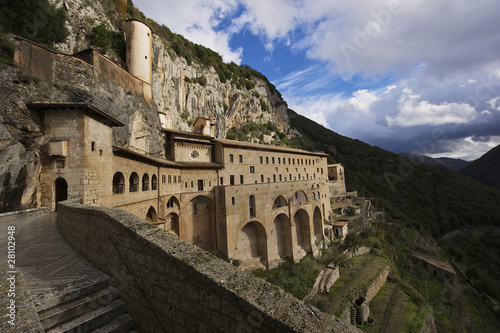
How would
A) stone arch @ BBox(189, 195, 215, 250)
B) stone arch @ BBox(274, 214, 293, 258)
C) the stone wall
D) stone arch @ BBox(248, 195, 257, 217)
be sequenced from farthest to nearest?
stone arch @ BBox(274, 214, 293, 258), stone arch @ BBox(248, 195, 257, 217), stone arch @ BBox(189, 195, 215, 250), the stone wall

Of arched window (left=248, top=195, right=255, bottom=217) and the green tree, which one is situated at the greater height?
the green tree

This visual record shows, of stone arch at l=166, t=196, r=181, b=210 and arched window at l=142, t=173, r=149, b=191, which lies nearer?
arched window at l=142, t=173, r=149, b=191

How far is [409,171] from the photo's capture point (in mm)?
86625

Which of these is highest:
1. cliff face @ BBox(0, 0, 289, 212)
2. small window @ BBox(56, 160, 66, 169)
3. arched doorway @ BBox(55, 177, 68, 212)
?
cliff face @ BBox(0, 0, 289, 212)

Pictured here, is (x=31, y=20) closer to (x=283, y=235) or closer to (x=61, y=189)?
(x=61, y=189)

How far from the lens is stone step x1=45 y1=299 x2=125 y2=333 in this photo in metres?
2.93

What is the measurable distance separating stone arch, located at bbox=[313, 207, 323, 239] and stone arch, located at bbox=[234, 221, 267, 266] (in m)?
10.3

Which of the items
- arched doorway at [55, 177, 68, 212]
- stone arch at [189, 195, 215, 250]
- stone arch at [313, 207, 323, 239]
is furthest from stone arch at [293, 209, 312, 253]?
arched doorway at [55, 177, 68, 212]

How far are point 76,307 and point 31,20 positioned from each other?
2313 centimetres

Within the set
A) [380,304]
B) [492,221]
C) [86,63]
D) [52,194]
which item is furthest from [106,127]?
[492,221]

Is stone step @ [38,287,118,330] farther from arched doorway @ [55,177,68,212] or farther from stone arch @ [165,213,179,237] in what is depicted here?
stone arch @ [165,213,179,237]

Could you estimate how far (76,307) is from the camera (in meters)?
3.17

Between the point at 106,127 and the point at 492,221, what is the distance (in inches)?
3638

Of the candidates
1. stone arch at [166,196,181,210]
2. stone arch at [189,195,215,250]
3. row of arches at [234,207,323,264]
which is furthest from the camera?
row of arches at [234,207,323,264]
